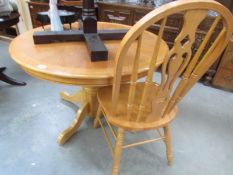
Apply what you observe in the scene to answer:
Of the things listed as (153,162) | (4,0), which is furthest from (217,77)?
(4,0)

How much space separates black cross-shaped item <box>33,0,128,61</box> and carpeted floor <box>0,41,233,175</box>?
0.75 metres

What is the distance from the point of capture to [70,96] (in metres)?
1.71

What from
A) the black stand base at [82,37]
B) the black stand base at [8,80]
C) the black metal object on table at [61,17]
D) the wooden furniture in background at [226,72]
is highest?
the black metal object on table at [61,17]

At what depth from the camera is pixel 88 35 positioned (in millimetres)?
1042

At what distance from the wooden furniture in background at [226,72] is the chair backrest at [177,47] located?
4.34 feet

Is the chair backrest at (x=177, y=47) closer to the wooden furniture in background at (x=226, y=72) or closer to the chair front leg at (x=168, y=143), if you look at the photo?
the chair front leg at (x=168, y=143)

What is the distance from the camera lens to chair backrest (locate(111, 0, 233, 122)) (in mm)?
568

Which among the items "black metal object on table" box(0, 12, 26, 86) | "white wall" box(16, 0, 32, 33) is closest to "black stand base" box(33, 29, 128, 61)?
"black metal object on table" box(0, 12, 26, 86)

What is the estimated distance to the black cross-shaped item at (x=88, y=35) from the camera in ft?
3.01

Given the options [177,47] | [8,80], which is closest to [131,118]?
[177,47]

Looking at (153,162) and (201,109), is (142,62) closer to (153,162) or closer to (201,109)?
(153,162)

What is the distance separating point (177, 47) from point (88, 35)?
55cm

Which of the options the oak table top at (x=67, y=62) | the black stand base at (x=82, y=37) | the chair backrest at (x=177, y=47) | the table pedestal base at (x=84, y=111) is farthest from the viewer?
the table pedestal base at (x=84, y=111)

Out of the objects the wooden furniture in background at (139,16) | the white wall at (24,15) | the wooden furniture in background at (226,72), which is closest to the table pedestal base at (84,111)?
the wooden furniture in background at (139,16)
